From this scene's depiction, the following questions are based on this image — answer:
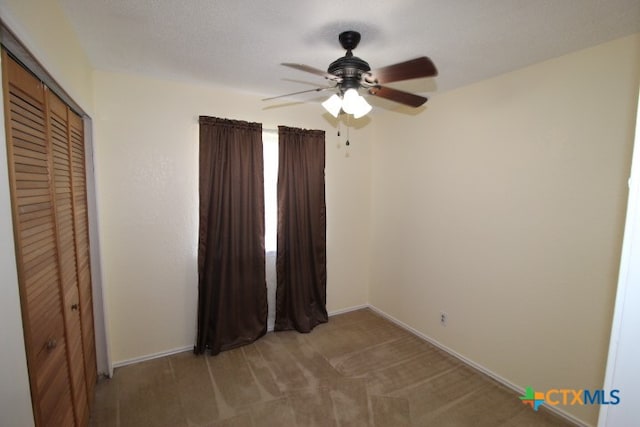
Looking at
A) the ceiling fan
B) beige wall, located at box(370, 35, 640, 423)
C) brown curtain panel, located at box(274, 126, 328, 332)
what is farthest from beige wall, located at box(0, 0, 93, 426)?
beige wall, located at box(370, 35, 640, 423)

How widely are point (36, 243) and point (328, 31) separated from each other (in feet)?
5.72

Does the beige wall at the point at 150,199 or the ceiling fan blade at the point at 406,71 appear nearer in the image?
the ceiling fan blade at the point at 406,71

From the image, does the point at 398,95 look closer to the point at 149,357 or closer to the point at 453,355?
the point at 453,355

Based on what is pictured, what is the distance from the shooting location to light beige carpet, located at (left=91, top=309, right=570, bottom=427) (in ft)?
6.27

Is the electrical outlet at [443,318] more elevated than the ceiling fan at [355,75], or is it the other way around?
the ceiling fan at [355,75]

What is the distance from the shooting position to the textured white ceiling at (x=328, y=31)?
1428 millimetres

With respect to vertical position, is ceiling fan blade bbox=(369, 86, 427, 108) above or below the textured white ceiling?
below

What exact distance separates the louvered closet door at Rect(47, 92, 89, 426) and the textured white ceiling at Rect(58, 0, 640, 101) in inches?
22.4

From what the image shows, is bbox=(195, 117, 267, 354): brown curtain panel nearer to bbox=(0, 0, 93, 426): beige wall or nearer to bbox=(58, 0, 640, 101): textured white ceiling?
→ bbox=(58, 0, 640, 101): textured white ceiling

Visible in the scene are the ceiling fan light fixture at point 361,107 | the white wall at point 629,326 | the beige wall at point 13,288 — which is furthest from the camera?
the ceiling fan light fixture at point 361,107

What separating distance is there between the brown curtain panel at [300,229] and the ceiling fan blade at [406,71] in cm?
153

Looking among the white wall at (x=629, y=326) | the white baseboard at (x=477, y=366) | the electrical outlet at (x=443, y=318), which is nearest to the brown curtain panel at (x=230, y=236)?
the white baseboard at (x=477, y=366)

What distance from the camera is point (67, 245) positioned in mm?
1557

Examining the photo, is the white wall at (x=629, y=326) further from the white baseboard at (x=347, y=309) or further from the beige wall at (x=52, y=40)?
the white baseboard at (x=347, y=309)
